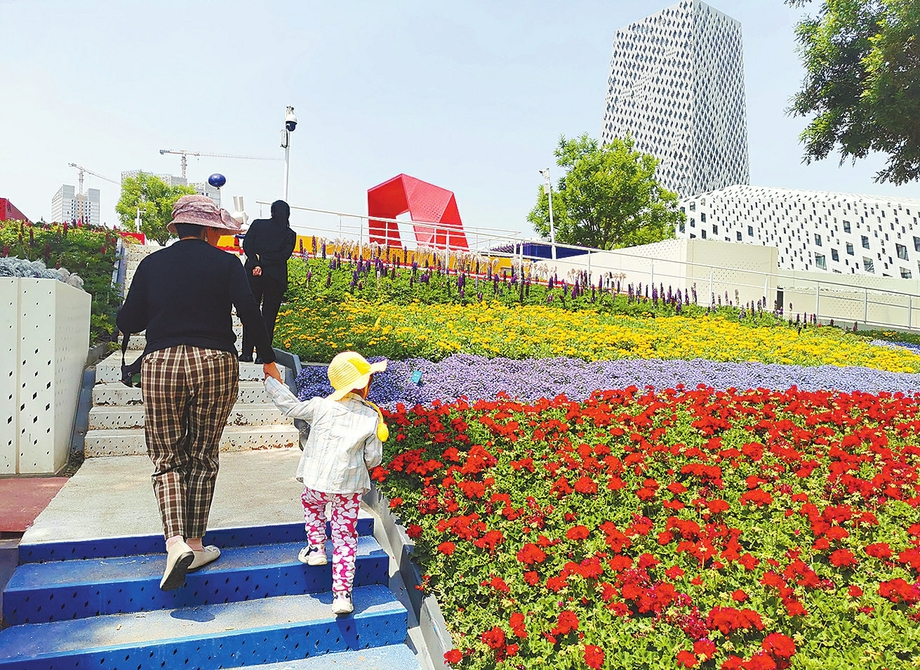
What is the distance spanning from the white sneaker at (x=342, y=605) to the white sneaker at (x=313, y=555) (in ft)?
0.84

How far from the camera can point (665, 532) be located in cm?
329

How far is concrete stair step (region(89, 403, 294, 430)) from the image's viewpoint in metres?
5.25

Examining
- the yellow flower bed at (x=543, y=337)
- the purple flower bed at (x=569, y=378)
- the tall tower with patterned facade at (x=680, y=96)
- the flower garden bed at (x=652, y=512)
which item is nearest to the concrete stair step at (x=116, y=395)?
the purple flower bed at (x=569, y=378)

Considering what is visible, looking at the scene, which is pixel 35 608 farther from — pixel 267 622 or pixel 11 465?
pixel 11 465

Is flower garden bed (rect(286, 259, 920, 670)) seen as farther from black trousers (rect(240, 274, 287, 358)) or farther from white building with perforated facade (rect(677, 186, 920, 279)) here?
white building with perforated facade (rect(677, 186, 920, 279))

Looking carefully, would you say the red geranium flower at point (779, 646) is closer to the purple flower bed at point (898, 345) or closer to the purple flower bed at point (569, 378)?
the purple flower bed at point (569, 378)

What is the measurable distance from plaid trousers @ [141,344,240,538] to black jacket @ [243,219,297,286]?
3.22m

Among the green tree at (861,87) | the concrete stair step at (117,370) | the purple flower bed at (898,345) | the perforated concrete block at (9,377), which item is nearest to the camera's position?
the perforated concrete block at (9,377)

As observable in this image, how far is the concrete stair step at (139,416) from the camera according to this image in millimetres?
5254

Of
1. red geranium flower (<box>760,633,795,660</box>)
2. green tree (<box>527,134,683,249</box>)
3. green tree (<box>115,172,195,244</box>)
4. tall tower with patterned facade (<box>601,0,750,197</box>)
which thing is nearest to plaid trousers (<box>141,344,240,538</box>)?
red geranium flower (<box>760,633,795,660</box>)

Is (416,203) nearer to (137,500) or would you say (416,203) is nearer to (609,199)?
(609,199)

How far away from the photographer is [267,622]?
307 cm

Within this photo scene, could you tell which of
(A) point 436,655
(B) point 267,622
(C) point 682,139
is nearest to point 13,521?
(B) point 267,622

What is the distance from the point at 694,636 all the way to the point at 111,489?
3.56 metres
